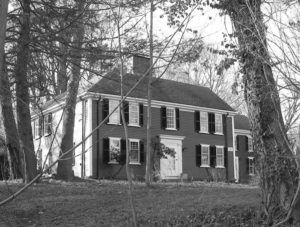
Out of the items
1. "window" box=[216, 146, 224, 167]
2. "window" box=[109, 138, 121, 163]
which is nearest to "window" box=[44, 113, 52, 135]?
"window" box=[109, 138, 121, 163]

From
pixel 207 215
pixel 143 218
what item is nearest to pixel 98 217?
pixel 143 218

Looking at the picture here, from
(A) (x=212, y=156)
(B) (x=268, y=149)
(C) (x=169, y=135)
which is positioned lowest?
(B) (x=268, y=149)

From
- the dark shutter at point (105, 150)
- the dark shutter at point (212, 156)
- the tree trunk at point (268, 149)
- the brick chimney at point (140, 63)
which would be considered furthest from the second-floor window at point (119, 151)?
the tree trunk at point (268, 149)

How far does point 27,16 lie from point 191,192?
6669mm

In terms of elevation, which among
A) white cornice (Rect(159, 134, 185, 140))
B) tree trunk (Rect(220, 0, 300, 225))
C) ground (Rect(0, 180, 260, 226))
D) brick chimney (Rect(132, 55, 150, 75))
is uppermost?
brick chimney (Rect(132, 55, 150, 75))

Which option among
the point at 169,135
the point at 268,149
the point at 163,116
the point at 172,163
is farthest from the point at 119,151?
the point at 268,149

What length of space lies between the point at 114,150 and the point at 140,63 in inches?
659

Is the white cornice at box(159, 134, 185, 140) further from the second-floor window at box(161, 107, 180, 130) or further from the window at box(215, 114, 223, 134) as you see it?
the window at box(215, 114, 223, 134)

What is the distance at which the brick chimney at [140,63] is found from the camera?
32.4 feet

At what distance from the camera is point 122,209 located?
10148 millimetres

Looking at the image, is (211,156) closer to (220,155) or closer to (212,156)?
(212,156)

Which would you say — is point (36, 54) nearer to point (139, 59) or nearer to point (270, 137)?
Answer: point (139, 59)

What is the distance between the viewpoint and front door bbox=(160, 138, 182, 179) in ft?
95.0

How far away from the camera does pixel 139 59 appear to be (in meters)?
10.3
